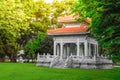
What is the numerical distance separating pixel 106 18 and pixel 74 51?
24129mm

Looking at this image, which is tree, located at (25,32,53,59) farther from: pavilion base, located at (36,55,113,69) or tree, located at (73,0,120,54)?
tree, located at (73,0,120,54)

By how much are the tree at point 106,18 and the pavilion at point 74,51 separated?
15971 mm

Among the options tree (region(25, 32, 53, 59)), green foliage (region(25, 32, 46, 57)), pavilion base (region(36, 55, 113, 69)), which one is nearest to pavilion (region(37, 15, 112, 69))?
pavilion base (region(36, 55, 113, 69))

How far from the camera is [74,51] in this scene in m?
41.0

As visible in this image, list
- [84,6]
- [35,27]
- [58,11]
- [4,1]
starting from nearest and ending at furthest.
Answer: [84,6] < [4,1] < [35,27] < [58,11]

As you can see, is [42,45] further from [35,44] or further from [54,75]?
[54,75]

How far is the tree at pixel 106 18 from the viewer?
16312 millimetres

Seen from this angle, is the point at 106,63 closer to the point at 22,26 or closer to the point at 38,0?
the point at 22,26

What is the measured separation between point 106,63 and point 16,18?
12619mm

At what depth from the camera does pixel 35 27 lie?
55375 mm

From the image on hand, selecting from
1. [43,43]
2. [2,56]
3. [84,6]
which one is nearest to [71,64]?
[43,43]

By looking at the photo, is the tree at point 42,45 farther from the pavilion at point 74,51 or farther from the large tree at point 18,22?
the pavilion at point 74,51

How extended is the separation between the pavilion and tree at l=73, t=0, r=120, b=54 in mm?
15971

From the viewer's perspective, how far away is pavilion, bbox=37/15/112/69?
35094mm
